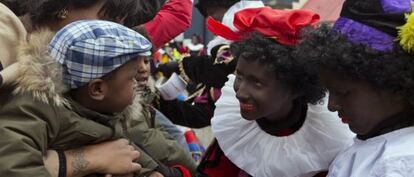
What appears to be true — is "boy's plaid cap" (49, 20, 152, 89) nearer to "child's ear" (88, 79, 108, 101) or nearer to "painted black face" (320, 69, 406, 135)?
"child's ear" (88, 79, 108, 101)

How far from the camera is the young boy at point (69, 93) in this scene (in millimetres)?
1766

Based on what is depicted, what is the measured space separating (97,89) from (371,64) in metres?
0.96

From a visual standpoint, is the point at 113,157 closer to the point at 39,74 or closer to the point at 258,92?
the point at 39,74

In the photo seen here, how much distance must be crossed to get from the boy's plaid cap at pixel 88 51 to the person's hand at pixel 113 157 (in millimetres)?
248

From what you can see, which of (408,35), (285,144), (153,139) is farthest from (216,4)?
(408,35)

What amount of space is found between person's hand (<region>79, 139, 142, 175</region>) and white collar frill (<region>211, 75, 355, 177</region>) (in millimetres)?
535

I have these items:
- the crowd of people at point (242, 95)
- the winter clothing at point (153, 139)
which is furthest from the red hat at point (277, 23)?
the winter clothing at point (153, 139)

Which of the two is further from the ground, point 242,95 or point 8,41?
point 8,41

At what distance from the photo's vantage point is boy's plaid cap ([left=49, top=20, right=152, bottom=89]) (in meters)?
1.94

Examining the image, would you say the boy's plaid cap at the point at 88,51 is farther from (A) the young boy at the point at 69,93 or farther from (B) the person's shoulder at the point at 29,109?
(B) the person's shoulder at the point at 29,109

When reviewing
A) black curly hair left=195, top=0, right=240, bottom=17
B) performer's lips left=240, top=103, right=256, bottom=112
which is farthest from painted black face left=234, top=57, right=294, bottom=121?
black curly hair left=195, top=0, right=240, bottom=17

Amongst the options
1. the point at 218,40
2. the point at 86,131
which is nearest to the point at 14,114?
the point at 86,131

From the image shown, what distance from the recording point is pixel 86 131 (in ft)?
6.35

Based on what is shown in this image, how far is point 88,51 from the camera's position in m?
1.94
